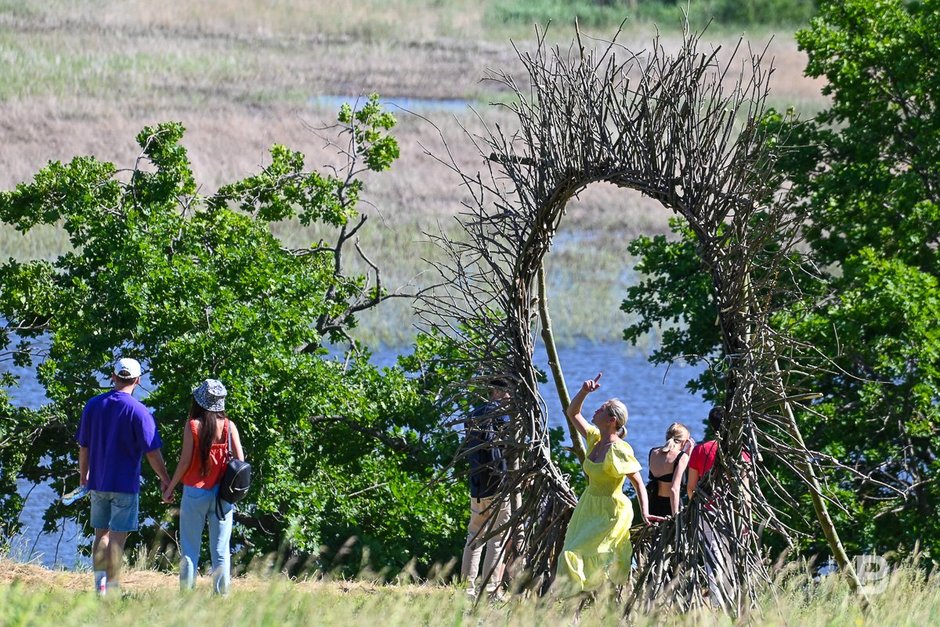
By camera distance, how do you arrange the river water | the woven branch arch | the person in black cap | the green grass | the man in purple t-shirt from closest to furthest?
the green grass < the woven branch arch < the man in purple t-shirt < the person in black cap < the river water

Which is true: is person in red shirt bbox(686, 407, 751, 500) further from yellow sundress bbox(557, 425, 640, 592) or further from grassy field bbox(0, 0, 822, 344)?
grassy field bbox(0, 0, 822, 344)

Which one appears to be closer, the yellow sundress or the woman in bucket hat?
the yellow sundress

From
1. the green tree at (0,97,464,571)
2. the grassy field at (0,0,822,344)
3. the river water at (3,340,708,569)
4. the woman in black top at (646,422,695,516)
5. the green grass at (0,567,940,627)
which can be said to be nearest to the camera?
the green grass at (0,567,940,627)

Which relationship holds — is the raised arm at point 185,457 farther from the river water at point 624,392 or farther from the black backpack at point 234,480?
the river water at point 624,392

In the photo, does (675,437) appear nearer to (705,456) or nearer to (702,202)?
(705,456)

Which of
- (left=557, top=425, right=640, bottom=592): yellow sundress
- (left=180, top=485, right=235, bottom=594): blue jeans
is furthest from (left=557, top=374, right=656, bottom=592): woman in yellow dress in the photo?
(left=180, top=485, right=235, bottom=594): blue jeans

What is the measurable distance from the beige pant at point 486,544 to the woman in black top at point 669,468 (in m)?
0.93

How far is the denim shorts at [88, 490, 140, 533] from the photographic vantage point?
24.7ft

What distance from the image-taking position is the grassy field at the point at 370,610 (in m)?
5.40

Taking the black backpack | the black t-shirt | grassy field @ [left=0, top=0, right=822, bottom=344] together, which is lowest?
the black backpack

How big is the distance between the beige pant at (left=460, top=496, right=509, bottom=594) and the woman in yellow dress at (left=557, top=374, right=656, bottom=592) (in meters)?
0.82

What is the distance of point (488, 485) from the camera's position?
8.27 m

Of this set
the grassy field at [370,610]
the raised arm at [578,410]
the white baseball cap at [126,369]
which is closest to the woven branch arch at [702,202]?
the grassy field at [370,610]

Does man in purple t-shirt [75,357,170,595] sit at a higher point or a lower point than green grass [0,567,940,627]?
higher
